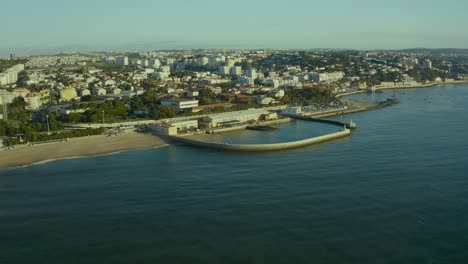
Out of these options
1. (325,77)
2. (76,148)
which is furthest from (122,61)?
(76,148)

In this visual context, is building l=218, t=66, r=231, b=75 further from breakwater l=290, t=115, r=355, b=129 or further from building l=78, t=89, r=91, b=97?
breakwater l=290, t=115, r=355, b=129

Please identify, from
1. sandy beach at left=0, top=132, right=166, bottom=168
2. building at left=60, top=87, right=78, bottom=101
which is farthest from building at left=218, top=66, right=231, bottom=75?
sandy beach at left=0, top=132, right=166, bottom=168

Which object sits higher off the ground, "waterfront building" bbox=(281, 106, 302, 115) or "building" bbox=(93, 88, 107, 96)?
"building" bbox=(93, 88, 107, 96)

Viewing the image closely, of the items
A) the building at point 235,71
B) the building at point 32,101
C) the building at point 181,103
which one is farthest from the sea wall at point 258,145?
the building at point 235,71

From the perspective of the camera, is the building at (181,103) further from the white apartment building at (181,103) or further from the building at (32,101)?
the building at (32,101)

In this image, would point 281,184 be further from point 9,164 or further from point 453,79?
point 453,79

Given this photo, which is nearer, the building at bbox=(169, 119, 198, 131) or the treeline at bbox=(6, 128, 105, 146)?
the treeline at bbox=(6, 128, 105, 146)
